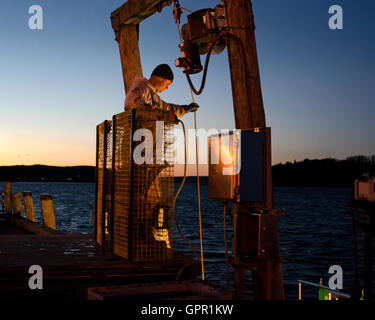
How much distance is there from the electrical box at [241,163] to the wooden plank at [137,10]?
359 centimetres

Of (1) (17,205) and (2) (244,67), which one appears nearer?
Answer: (2) (244,67)

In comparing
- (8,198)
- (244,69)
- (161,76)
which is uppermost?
(161,76)

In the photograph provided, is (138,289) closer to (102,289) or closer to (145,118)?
(102,289)

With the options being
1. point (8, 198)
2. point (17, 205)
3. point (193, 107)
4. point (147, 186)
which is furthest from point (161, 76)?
point (8, 198)

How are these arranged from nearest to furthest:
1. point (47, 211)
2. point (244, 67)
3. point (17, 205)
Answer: point (244, 67)
point (47, 211)
point (17, 205)

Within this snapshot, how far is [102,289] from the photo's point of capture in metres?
3.56

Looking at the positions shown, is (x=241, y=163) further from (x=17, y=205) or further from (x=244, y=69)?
(x=17, y=205)

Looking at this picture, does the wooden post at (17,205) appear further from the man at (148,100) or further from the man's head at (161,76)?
the man at (148,100)

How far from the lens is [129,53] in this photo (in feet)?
26.2

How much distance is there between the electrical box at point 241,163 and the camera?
3.80 m

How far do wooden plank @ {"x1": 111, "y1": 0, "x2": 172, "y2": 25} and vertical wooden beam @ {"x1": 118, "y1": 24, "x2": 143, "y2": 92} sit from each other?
15 centimetres

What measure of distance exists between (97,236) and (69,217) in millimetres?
50973

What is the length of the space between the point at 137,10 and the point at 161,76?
248 cm

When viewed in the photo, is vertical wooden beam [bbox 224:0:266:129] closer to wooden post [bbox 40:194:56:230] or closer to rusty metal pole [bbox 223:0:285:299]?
rusty metal pole [bbox 223:0:285:299]
